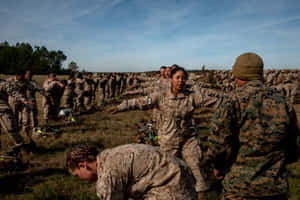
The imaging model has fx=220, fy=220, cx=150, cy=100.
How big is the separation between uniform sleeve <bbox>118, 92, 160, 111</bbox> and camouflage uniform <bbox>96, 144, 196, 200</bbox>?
1190mm

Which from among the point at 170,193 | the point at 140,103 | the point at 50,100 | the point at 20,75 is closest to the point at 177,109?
the point at 140,103

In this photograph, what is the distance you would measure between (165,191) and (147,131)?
6577mm

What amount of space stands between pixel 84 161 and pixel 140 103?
1.58 metres

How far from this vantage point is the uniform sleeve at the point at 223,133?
2078 millimetres

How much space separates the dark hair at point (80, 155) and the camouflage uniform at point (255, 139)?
1176mm

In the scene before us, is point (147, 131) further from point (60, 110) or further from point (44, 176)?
point (60, 110)

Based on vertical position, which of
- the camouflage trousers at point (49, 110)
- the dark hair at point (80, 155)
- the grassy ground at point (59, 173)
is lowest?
the grassy ground at point (59, 173)

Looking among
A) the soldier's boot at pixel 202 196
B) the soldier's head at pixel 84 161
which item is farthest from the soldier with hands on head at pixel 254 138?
the soldier's boot at pixel 202 196

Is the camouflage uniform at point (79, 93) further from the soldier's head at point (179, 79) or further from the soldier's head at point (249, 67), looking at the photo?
the soldier's head at point (249, 67)

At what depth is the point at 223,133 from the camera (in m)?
2.11

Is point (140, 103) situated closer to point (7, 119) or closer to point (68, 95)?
point (7, 119)

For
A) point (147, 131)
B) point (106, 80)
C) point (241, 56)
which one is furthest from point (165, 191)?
point (106, 80)

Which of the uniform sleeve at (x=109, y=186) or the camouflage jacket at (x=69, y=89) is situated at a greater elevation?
the camouflage jacket at (x=69, y=89)

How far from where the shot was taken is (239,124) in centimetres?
211
